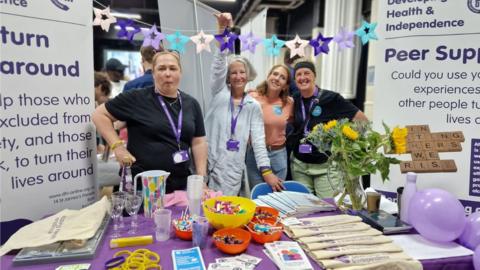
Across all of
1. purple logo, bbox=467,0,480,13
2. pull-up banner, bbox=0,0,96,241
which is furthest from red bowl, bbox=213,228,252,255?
purple logo, bbox=467,0,480,13

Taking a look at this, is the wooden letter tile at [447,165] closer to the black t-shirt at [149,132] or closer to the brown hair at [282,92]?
the brown hair at [282,92]

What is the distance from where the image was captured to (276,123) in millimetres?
2762

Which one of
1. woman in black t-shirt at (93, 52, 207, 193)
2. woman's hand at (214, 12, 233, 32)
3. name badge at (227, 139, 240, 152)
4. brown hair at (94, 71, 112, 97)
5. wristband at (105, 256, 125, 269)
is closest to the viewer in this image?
wristband at (105, 256, 125, 269)

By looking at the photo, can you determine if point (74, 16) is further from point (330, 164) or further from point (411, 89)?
point (411, 89)

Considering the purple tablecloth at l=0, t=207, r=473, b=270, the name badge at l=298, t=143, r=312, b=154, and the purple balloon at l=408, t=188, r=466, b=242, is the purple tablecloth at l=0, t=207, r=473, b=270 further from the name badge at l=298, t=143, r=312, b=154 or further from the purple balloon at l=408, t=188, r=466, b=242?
the name badge at l=298, t=143, r=312, b=154

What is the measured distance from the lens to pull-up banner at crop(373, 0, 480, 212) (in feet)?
6.38

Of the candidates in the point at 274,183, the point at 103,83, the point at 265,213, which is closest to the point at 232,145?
the point at 274,183

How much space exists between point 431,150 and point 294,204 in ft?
2.94

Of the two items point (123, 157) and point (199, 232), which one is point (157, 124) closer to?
point (123, 157)

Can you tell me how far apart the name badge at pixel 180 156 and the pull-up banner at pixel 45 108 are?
499 millimetres

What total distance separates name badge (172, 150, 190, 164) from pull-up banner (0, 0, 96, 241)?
1.64 feet

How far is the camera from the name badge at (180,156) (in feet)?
6.19

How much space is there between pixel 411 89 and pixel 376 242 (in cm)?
123

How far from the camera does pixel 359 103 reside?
193 inches
